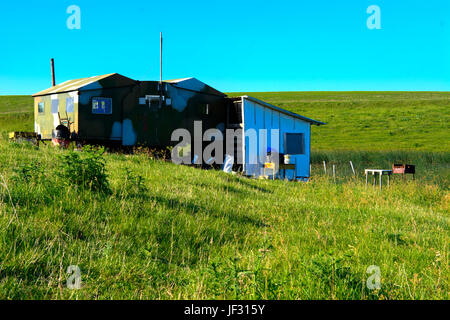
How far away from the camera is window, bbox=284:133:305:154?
21.3 metres

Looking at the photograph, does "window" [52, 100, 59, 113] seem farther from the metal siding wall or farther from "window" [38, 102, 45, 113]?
the metal siding wall

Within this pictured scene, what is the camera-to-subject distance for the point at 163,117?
19.2 metres

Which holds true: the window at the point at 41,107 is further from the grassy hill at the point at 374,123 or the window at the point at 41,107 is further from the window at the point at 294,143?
the grassy hill at the point at 374,123

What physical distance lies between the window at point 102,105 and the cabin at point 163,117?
1.8 inches

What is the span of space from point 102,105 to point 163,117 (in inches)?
118

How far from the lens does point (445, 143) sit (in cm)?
3559

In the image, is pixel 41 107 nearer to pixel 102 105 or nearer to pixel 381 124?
pixel 102 105

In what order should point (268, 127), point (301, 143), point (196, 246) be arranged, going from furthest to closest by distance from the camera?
point (301, 143)
point (268, 127)
point (196, 246)

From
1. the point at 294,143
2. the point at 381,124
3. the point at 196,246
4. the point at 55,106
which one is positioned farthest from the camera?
the point at 381,124

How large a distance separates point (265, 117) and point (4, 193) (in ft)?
52.9

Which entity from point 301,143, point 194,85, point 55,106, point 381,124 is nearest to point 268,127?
point 301,143

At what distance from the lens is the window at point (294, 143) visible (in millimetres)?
21328
